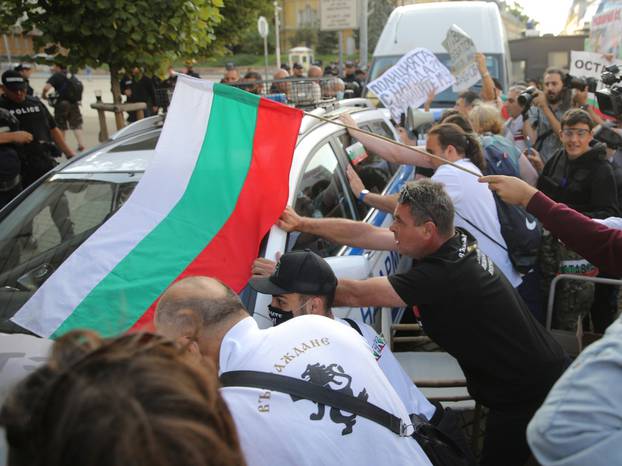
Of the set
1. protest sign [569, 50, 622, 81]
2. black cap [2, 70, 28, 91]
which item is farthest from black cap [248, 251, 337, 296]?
protest sign [569, 50, 622, 81]

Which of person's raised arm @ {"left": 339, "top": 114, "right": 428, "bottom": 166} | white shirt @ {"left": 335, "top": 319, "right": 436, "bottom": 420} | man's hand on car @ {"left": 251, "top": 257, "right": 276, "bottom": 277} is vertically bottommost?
white shirt @ {"left": 335, "top": 319, "right": 436, "bottom": 420}

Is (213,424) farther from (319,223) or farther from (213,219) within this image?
(319,223)

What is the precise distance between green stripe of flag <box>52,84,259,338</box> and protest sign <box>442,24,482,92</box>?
473cm

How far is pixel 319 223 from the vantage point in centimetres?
301

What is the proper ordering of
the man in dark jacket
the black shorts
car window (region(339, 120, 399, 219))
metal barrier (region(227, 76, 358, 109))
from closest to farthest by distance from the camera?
the man in dark jacket
car window (region(339, 120, 399, 219))
metal barrier (region(227, 76, 358, 109))
the black shorts

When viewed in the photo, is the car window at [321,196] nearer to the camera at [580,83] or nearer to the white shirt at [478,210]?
the white shirt at [478,210]

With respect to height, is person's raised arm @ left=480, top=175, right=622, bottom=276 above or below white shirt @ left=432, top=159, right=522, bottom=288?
above

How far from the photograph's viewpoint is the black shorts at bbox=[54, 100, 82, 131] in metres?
12.5

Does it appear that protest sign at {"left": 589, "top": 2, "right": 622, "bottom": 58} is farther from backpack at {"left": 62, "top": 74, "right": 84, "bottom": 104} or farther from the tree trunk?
backpack at {"left": 62, "top": 74, "right": 84, "bottom": 104}

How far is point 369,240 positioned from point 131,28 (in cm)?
356

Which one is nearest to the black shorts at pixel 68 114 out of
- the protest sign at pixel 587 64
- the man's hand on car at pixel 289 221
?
the protest sign at pixel 587 64

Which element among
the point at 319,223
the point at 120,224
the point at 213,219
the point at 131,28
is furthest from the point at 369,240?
the point at 131,28

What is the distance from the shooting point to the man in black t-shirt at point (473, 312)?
2.45m

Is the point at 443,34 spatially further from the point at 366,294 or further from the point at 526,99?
the point at 366,294
